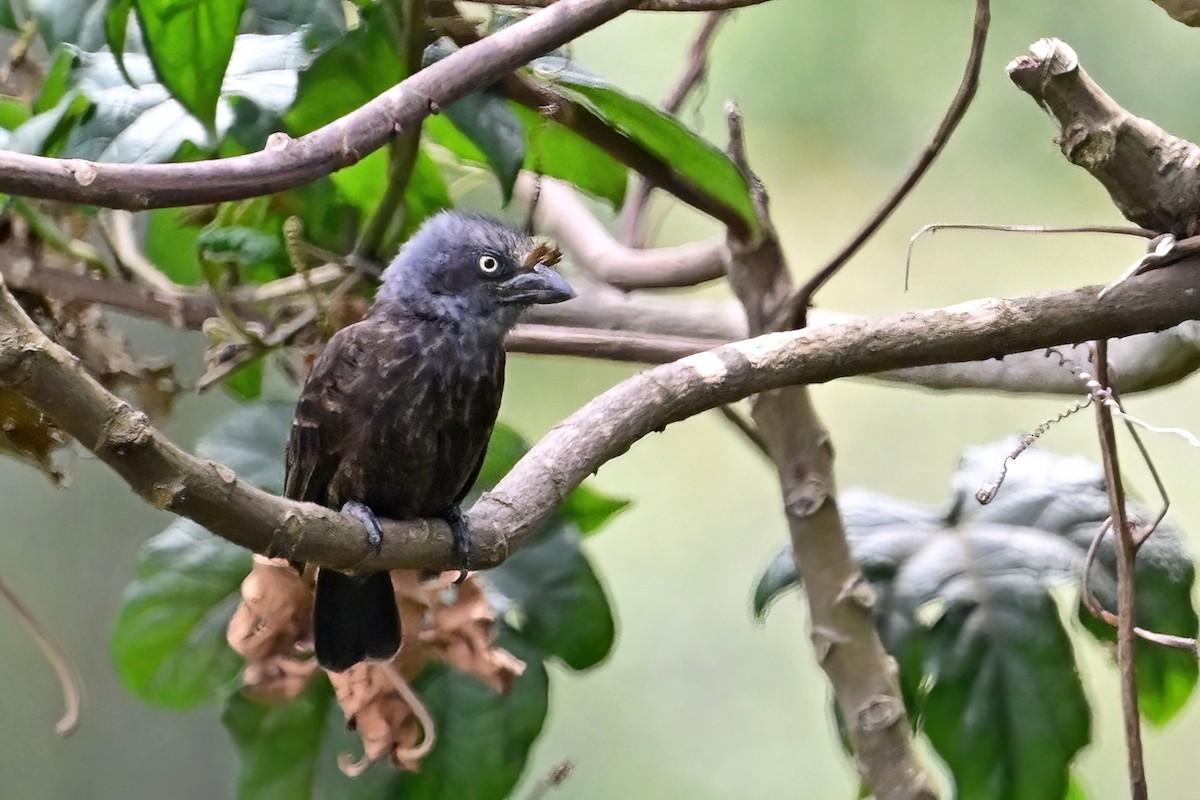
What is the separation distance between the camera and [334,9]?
1564 millimetres

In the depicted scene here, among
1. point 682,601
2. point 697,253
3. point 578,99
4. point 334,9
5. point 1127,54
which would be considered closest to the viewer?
point 578,99

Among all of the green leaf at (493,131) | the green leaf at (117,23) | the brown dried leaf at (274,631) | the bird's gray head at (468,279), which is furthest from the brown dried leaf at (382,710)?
the green leaf at (117,23)

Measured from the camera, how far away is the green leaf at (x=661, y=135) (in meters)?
1.39

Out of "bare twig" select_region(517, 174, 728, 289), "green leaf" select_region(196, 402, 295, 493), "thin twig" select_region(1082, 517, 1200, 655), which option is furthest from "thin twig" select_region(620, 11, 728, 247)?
"thin twig" select_region(1082, 517, 1200, 655)

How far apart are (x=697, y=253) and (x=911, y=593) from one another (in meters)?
0.64

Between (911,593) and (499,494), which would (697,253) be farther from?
(499,494)

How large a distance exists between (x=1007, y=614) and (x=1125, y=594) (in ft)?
1.22

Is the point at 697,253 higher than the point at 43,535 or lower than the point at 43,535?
higher

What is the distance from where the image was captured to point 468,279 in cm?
152

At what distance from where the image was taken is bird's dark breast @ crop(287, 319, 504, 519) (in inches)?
55.9

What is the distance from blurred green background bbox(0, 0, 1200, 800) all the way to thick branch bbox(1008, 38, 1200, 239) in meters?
1.44

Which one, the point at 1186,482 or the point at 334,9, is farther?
the point at 1186,482

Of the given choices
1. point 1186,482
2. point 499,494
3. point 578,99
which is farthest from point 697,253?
point 1186,482

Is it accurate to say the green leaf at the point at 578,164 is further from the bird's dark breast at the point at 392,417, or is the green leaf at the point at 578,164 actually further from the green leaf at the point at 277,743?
the green leaf at the point at 277,743
